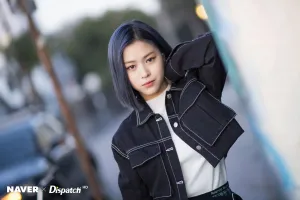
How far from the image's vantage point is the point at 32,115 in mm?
1675

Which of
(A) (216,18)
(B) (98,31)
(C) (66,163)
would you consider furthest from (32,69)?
(A) (216,18)

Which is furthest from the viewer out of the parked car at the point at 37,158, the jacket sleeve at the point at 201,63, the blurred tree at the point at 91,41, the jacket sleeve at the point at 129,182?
the parked car at the point at 37,158

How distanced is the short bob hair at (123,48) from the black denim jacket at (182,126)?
0.20ft

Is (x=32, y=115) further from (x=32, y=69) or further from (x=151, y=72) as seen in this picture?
(x=151, y=72)

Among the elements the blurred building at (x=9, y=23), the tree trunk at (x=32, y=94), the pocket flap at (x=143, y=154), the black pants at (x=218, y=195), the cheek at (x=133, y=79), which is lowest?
the black pants at (x=218, y=195)

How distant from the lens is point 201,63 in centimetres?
124

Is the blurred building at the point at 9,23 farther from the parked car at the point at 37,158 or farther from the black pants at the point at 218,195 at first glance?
the black pants at the point at 218,195

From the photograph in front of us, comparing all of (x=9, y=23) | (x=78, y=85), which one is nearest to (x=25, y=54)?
(x=9, y=23)

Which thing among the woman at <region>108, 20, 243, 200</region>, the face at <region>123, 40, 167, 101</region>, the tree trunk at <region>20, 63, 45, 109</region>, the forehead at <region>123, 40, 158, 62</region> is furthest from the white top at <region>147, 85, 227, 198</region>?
the tree trunk at <region>20, 63, 45, 109</region>

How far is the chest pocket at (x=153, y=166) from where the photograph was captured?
4.30 ft

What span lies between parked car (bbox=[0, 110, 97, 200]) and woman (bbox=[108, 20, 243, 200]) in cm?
43

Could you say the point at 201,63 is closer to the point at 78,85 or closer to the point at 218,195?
the point at 218,195

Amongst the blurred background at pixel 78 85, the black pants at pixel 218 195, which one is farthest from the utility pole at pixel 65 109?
the black pants at pixel 218 195

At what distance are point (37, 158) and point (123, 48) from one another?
75cm
